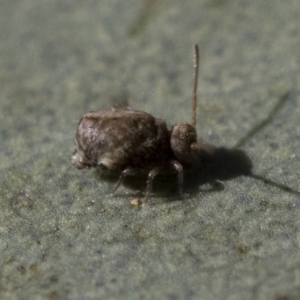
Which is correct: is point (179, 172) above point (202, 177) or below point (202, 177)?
above

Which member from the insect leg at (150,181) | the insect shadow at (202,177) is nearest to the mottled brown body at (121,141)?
the insect leg at (150,181)

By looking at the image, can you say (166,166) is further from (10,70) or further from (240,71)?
(10,70)

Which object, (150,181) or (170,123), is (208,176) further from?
(170,123)

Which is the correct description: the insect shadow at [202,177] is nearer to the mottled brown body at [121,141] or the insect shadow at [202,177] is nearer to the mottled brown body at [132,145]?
the mottled brown body at [132,145]

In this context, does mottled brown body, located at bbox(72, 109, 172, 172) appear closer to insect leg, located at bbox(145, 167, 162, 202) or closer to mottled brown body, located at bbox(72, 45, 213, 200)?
mottled brown body, located at bbox(72, 45, 213, 200)

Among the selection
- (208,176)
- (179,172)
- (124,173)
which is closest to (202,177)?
(208,176)

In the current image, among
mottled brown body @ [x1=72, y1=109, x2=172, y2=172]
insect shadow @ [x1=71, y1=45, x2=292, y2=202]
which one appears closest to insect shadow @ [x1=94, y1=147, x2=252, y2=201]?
insect shadow @ [x1=71, y1=45, x2=292, y2=202]
